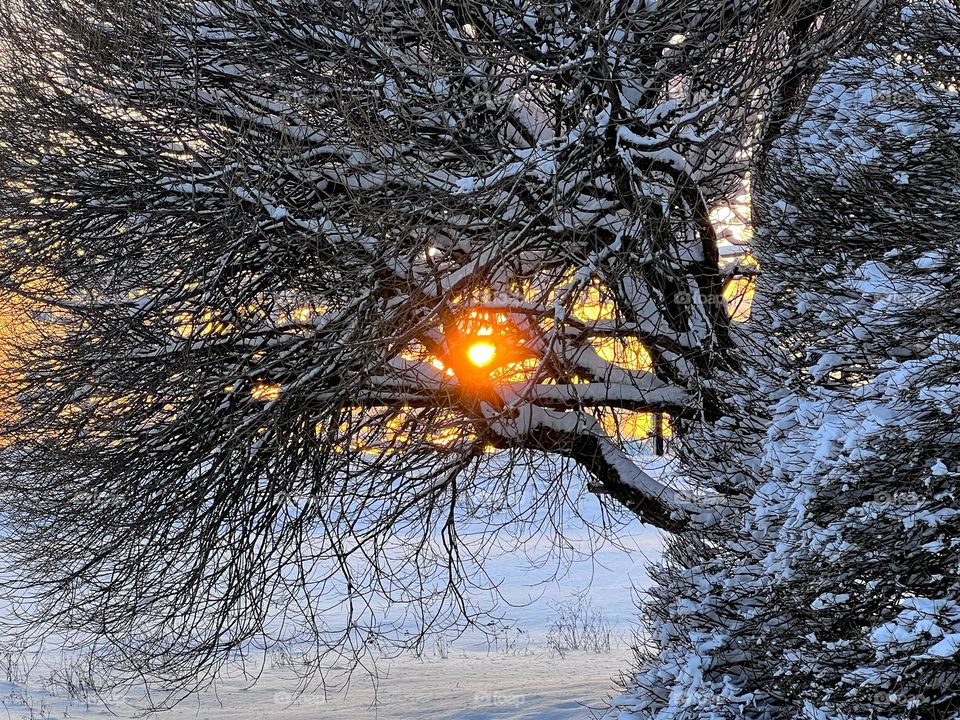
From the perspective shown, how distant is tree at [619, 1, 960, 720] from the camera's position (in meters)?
4.63

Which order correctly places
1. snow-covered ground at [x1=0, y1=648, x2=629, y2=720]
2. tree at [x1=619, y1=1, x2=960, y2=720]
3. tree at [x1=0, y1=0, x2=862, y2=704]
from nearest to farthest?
tree at [x1=619, y1=1, x2=960, y2=720] < tree at [x1=0, y1=0, x2=862, y2=704] < snow-covered ground at [x1=0, y1=648, x2=629, y2=720]

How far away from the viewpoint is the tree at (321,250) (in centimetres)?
648

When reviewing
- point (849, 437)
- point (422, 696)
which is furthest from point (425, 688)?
point (849, 437)

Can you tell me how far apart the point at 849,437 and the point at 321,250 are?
12.6ft

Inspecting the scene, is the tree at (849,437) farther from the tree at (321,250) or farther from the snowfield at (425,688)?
the snowfield at (425,688)

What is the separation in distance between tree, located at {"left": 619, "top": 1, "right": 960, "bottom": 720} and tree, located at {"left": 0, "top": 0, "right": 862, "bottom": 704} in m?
0.55

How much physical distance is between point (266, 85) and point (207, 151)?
2.46ft

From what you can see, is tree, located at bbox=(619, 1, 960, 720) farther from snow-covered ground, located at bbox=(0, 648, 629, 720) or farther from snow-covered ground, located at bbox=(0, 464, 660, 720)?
snow-covered ground, located at bbox=(0, 648, 629, 720)

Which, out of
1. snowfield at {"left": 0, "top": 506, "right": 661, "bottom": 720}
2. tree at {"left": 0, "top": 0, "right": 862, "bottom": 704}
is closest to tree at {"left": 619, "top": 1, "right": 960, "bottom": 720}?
tree at {"left": 0, "top": 0, "right": 862, "bottom": 704}

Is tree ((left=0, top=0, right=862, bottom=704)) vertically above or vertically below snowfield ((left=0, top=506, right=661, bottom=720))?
above

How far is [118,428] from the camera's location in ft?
23.6

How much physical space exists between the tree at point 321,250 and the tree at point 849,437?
0.55m

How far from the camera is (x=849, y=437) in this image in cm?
479

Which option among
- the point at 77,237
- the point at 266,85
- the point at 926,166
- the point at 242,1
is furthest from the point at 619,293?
the point at 77,237
